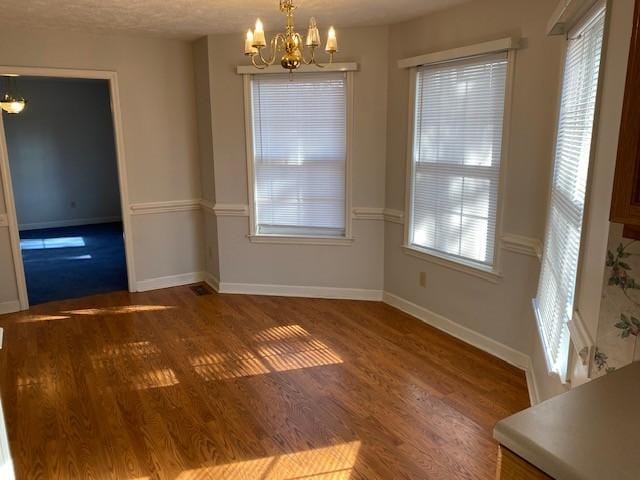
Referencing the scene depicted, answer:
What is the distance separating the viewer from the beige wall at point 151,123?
13.4 feet

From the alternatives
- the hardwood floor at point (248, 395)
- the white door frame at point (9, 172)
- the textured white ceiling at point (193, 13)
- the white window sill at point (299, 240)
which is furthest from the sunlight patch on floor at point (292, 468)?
the white door frame at point (9, 172)

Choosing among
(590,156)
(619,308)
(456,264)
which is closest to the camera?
(619,308)

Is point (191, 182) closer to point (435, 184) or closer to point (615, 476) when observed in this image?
point (435, 184)

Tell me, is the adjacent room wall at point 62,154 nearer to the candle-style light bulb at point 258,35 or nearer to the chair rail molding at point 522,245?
the candle-style light bulb at point 258,35

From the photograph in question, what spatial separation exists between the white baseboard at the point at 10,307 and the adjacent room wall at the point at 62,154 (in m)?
4.32

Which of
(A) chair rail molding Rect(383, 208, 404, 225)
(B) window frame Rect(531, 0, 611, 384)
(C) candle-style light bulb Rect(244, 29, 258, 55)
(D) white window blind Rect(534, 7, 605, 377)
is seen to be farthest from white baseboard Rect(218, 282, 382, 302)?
(C) candle-style light bulb Rect(244, 29, 258, 55)

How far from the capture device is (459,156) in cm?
347

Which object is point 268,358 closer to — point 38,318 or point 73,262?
point 38,318

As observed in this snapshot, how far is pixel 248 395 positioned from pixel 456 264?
179 cm

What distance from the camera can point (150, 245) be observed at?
15.6 feet

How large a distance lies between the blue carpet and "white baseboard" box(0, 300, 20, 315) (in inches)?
8.5

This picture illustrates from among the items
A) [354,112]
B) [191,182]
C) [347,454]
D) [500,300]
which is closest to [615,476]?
[347,454]

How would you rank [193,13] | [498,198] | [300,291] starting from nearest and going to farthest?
1. [498,198]
2. [193,13]
3. [300,291]

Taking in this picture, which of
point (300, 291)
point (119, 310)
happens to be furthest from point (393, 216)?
point (119, 310)
